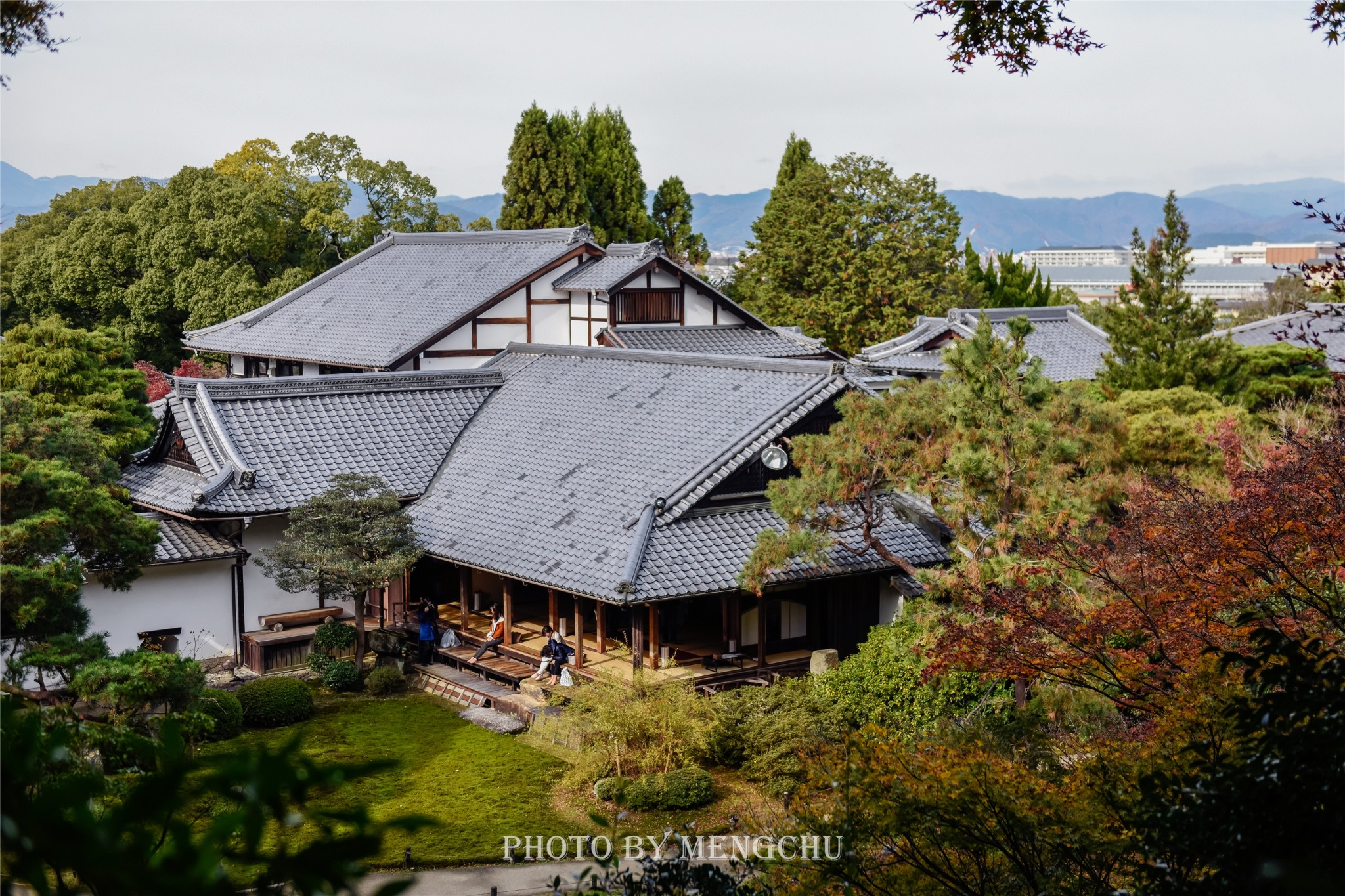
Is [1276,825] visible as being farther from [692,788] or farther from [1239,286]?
[1239,286]

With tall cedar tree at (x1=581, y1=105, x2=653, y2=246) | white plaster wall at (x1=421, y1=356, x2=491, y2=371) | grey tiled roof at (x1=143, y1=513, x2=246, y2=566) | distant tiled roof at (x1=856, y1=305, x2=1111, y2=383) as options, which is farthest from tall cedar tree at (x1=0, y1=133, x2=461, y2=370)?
grey tiled roof at (x1=143, y1=513, x2=246, y2=566)

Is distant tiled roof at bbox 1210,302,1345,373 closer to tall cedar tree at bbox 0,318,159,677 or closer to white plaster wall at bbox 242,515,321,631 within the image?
white plaster wall at bbox 242,515,321,631

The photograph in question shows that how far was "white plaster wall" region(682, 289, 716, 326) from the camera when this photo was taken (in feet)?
101

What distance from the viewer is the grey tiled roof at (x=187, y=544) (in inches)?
720

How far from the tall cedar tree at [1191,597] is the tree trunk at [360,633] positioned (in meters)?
9.77

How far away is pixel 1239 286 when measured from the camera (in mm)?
140875

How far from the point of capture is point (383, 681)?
703 inches

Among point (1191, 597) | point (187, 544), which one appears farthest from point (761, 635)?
point (187, 544)

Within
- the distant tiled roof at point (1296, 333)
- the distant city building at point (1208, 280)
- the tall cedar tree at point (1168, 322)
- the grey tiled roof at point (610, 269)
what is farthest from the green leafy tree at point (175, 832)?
the distant city building at point (1208, 280)

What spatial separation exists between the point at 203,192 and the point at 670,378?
26.1 meters

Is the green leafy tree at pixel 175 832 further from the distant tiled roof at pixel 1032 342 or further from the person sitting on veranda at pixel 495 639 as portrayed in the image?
the distant tiled roof at pixel 1032 342

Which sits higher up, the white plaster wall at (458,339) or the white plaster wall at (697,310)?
the white plaster wall at (697,310)

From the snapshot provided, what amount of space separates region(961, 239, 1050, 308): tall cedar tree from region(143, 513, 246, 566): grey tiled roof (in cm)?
3299

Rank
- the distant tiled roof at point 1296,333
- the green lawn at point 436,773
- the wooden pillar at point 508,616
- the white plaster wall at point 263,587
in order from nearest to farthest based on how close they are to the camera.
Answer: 1. the green lawn at point 436,773
2. the wooden pillar at point 508,616
3. the white plaster wall at point 263,587
4. the distant tiled roof at point 1296,333
